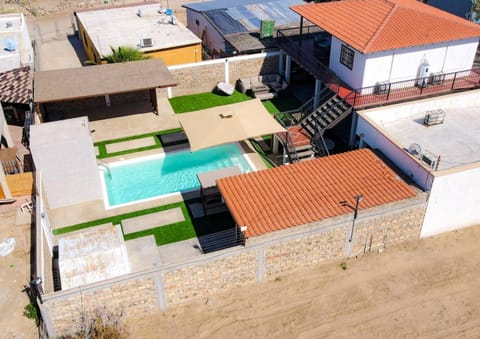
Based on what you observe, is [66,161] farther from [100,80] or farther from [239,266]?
[239,266]

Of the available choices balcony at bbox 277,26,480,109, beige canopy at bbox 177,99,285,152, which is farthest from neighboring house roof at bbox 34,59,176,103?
balcony at bbox 277,26,480,109

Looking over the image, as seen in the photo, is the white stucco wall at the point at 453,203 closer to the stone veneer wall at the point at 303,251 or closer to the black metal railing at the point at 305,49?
the stone veneer wall at the point at 303,251

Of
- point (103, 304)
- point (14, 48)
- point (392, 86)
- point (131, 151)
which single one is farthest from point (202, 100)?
point (103, 304)

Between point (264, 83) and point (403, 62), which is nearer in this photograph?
point (403, 62)

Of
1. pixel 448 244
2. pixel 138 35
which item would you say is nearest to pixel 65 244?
pixel 448 244

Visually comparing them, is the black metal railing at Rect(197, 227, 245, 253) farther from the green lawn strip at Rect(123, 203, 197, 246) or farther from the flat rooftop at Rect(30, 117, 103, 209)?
the flat rooftop at Rect(30, 117, 103, 209)

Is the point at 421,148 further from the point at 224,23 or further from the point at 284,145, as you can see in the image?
the point at 224,23

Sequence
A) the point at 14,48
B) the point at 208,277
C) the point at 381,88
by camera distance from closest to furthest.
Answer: the point at 208,277
the point at 381,88
the point at 14,48
